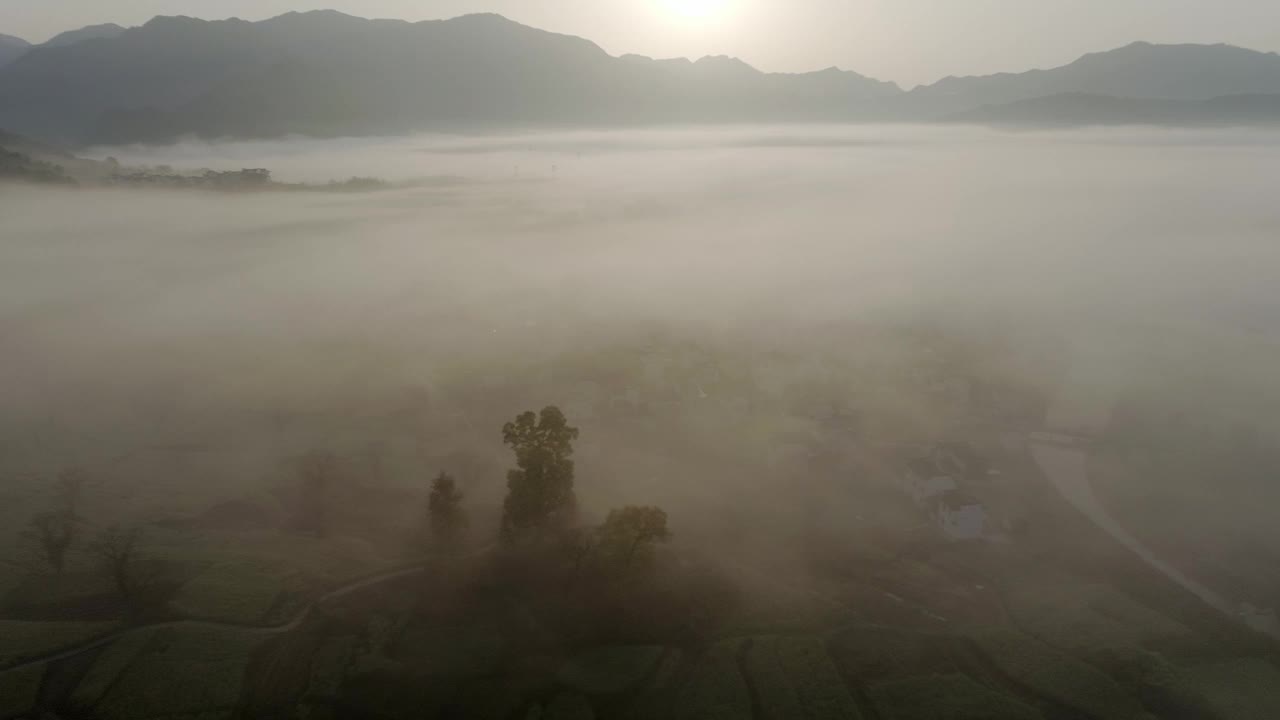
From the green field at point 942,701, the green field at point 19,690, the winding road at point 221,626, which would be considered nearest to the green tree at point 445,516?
the winding road at point 221,626

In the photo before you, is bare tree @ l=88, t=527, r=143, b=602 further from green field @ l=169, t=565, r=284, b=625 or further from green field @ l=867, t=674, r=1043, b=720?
green field @ l=867, t=674, r=1043, b=720

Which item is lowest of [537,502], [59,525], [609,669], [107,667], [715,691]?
[715,691]

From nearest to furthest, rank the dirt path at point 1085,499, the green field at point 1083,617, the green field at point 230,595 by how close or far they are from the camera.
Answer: the green field at point 230,595, the green field at point 1083,617, the dirt path at point 1085,499

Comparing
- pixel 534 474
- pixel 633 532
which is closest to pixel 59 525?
pixel 534 474

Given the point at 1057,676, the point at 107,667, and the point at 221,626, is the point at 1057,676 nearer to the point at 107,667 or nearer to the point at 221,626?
the point at 221,626

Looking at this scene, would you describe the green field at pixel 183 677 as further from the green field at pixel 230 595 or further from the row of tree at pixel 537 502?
the row of tree at pixel 537 502
